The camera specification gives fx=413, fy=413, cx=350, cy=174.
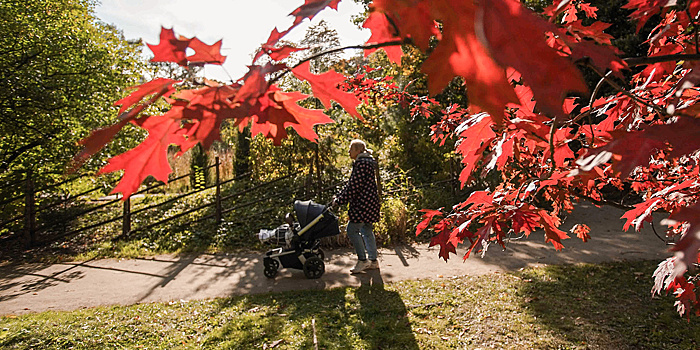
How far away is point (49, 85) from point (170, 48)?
8359mm

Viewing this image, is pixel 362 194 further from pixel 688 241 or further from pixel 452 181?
pixel 688 241

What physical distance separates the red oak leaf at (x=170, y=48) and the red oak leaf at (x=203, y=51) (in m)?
0.01

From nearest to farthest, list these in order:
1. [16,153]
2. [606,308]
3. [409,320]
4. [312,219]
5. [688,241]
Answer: [688,241] → [409,320] → [606,308] → [312,219] → [16,153]

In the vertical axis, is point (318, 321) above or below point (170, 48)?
below

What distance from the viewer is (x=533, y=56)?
0.66 meters

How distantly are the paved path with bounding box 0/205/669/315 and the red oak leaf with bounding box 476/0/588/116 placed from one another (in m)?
4.45

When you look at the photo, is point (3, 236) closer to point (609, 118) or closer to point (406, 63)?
point (406, 63)

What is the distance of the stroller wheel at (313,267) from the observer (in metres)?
5.05

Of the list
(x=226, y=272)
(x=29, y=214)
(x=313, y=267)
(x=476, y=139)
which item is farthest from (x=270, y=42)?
(x=29, y=214)

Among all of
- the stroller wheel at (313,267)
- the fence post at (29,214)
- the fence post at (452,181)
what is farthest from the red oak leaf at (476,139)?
the fence post at (29,214)

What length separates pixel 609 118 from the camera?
1.78 metres

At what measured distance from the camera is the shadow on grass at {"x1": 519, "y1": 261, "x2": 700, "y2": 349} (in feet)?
10.8

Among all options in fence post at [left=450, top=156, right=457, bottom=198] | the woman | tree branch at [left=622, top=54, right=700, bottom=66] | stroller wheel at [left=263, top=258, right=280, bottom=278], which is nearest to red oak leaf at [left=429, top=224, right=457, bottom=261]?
tree branch at [left=622, top=54, right=700, bottom=66]

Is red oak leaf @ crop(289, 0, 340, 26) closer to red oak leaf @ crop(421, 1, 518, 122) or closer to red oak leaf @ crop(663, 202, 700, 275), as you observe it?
red oak leaf @ crop(421, 1, 518, 122)
